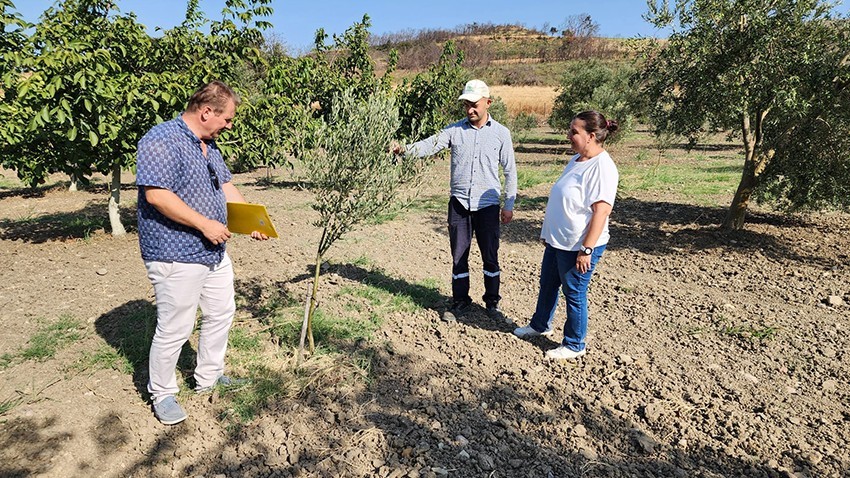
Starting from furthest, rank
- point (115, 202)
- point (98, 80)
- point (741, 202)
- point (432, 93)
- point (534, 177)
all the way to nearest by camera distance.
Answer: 1. point (534, 177)
2. point (432, 93)
3. point (741, 202)
4. point (115, 202)
5. point (98, 80)

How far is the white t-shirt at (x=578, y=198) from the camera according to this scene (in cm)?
363

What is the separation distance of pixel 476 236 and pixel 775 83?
459 cm

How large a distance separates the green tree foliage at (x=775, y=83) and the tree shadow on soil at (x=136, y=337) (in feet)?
22.2

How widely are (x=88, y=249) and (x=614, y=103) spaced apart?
19.9 meters

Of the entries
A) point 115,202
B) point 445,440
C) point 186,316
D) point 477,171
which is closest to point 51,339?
point 186,316

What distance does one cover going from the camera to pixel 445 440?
312 centimetres

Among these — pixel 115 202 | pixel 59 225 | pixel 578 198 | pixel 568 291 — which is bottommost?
pixel 59 225

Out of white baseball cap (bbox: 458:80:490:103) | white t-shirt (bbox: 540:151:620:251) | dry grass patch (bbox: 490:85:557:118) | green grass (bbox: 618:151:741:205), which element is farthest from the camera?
dry grass patch (bbox: 490:85:557:118)

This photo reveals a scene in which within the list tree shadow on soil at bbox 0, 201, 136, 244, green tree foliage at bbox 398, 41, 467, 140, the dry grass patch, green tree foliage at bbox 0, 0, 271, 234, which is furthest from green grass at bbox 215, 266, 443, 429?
the dry grass patch

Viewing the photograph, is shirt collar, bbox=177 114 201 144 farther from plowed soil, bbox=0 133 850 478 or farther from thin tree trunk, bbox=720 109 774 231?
thin tree trunk, bbox=720 109 774 231

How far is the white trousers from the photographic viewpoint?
2.93 m

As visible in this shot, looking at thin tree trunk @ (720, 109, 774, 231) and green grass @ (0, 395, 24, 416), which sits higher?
thin tree trunk @ (720, 109, 774, 231)

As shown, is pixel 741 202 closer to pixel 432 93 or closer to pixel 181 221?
pixel 432 93

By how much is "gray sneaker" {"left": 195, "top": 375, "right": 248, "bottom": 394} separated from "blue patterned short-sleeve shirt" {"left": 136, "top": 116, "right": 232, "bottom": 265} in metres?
0.96
